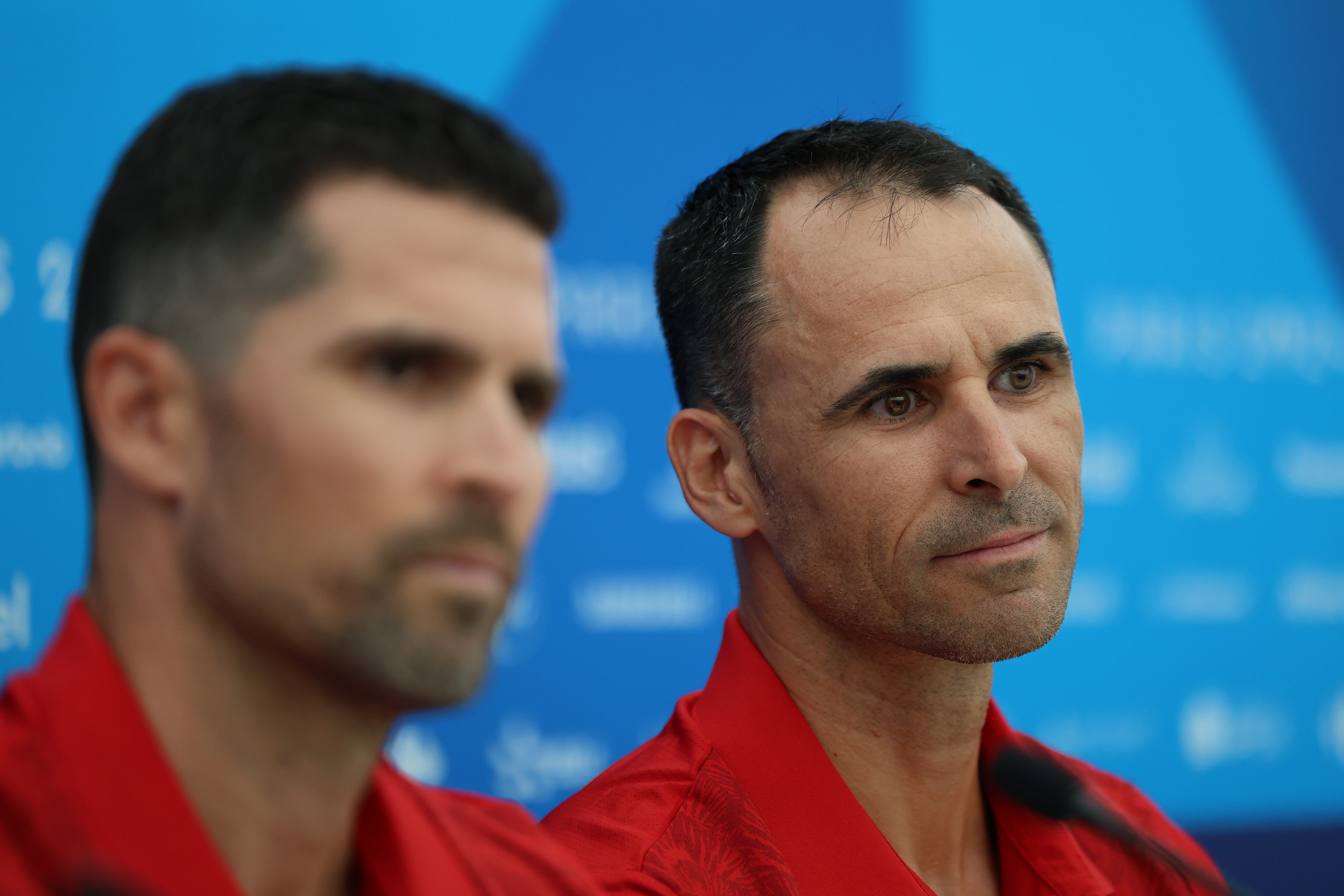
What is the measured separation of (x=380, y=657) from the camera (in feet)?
2.15

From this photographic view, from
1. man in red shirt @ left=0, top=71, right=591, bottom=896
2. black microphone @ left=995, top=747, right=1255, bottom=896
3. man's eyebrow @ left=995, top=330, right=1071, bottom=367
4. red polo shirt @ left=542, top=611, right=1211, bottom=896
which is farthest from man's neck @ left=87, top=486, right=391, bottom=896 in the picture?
man's eyebrow @ left=995, top=330, right=1071, bottom=367

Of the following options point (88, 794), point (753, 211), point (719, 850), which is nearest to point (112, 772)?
point (88, 794)

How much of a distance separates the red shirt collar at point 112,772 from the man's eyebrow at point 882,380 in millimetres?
690

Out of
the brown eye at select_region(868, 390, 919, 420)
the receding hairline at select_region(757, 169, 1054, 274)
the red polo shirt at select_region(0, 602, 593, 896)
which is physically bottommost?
the red polo shirt at select_region(0, 602, 593, 896)

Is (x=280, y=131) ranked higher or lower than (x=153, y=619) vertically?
higher

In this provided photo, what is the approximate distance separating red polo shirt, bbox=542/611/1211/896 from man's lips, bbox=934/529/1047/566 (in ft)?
0.80

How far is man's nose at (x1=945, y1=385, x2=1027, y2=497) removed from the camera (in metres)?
1.10

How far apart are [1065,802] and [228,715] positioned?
686mm

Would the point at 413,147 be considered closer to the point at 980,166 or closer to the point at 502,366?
the point at 502,366

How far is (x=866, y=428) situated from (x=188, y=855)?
0.72 m

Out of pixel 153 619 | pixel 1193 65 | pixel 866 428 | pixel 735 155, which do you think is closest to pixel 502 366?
pixel 153 619

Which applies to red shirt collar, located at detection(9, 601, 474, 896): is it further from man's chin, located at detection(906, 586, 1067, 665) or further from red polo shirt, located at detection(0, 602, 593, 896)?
man's chin, located at detection(906, 586, 1067, 665)

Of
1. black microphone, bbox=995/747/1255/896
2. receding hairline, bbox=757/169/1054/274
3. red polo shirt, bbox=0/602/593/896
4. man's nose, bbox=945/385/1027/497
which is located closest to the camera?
red polo shirt, bbox=0/602/593/896

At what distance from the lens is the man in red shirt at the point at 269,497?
0.65m
